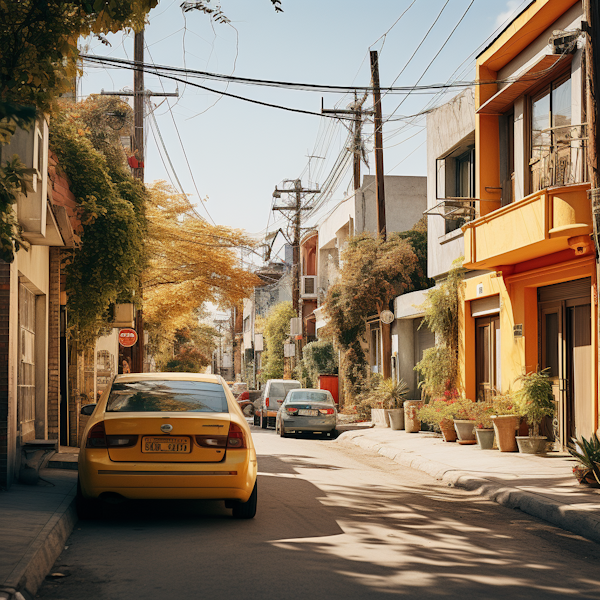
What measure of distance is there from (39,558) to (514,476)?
7609mm

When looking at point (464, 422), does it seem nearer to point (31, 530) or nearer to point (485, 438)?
point (485, 438)

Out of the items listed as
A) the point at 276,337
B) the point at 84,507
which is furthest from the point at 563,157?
the point at 276,337

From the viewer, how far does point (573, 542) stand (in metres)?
7.75

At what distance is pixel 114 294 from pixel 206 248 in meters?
18.8

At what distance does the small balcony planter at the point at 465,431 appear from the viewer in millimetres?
16812

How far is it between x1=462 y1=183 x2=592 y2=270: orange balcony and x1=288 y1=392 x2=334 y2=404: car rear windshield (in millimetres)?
7974

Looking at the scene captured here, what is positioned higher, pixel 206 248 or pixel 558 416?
pixel 206 248

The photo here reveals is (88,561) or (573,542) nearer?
(88,561)

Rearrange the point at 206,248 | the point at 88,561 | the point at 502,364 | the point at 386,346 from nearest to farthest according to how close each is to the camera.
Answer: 1. the point at 88,561
2. the point at 502,364
3. the point at 386,346
4. the point at 206,248

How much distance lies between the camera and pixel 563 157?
46.4 ft

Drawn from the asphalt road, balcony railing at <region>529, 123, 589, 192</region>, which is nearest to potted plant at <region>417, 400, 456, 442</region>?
balcony railing at <region>529, 123, 589, 192</region>

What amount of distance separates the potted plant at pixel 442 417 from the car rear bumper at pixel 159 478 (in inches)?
398

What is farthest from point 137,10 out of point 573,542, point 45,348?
point 45,348

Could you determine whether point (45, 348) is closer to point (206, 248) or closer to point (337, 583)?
point (337, 583)
